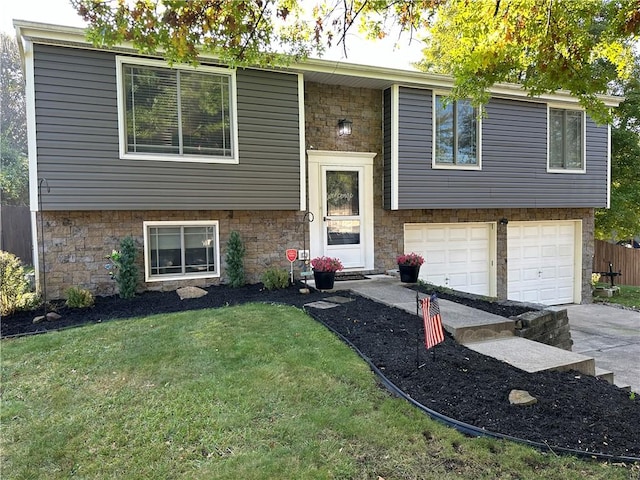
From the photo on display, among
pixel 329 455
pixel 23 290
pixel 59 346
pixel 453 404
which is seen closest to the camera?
pixel 329 455

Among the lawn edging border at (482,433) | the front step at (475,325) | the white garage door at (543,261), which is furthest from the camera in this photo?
the white garage door at (543,261)

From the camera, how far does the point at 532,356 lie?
14.1 feet

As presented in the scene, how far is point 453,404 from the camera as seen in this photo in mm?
3182

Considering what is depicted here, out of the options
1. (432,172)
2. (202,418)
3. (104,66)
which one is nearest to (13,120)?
(104,66)

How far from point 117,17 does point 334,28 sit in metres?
2.61

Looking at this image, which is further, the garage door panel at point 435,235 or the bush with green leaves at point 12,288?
the garage door panel at point 435,235

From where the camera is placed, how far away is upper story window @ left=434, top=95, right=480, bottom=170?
9227 millimetres

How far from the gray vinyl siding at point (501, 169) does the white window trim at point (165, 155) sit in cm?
356

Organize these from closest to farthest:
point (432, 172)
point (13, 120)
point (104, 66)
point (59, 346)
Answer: point (59, 346) < point (104, 66) < point (432, 172) < point (13, 120)

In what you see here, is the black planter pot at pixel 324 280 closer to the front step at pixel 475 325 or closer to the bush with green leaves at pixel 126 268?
the front step at pixel 475 325

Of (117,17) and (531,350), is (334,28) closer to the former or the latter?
(117,17)

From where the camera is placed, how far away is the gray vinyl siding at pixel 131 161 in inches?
255

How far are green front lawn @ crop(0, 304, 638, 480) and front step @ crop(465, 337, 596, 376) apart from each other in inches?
60.3

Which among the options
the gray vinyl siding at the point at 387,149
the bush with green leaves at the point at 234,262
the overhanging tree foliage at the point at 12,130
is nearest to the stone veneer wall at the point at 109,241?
the bush with green leaves at the point at 234,262
